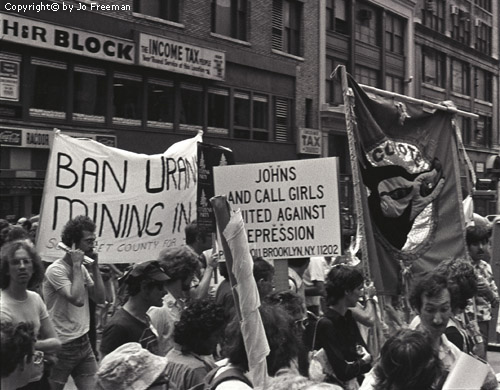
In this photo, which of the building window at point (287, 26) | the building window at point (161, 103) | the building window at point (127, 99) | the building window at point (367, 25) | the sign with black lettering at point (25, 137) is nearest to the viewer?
the sign with black lettering at point (25, 137)

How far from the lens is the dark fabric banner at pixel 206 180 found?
28.5 ft

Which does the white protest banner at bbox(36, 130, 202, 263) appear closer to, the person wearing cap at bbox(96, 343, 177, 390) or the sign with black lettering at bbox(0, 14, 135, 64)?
the person wearing cap at bbox(96, 343, 177, 390)

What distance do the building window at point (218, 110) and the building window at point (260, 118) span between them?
5.01ft

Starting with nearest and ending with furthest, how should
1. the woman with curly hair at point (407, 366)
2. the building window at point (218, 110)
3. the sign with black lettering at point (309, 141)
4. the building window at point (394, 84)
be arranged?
the woman with curly hair at point (407, 366) → the building window at point (218, 110) → the sign with black lettering at point (309, 141) → the building window at point (394, 84)

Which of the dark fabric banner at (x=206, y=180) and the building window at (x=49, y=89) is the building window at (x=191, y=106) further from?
the dark fabric banner at (x=206, y=180)

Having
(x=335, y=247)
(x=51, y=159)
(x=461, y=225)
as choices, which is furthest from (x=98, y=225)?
(x=461, y=225)

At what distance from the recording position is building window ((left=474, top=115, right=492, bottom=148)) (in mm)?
47188

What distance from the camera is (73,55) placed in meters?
21.2

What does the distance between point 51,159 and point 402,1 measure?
106 ft

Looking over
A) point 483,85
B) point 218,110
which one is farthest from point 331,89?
point 483,85

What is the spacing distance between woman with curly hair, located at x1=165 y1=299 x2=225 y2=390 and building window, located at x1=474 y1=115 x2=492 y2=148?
44.3 m

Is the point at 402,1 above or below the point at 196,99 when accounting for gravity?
above

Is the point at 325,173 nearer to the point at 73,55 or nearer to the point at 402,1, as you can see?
the point at 73,55

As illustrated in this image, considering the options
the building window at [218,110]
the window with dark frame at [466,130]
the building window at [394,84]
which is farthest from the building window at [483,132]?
the building window at [218,110]
